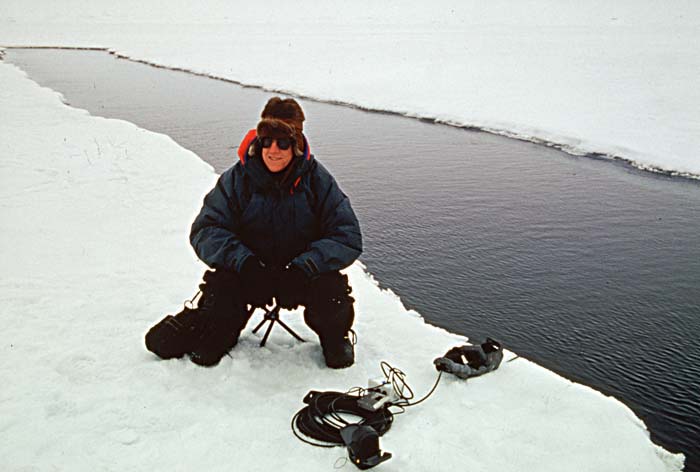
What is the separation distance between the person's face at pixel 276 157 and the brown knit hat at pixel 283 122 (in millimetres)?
59

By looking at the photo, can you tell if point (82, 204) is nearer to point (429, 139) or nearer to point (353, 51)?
point (429, 139)

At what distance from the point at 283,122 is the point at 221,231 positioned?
82cm

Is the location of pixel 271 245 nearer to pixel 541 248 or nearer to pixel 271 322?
pixel 271 322

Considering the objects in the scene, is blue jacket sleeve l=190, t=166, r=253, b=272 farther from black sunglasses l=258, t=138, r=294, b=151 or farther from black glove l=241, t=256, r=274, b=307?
black sunglasses l=258, t=138, r=294, b=151

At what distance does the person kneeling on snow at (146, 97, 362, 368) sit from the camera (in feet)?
11.6

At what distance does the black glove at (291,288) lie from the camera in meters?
3.64

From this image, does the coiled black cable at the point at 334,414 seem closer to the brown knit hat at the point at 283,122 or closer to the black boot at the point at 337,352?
the black boot at the point at 337,352

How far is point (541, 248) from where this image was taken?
716cm

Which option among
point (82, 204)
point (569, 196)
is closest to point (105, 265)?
point (82, 204)

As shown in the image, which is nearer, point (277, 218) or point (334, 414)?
point (334, 414)

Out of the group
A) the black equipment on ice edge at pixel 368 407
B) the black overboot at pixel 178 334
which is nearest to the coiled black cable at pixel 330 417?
the black equipment on ice edge at pixel 368 407

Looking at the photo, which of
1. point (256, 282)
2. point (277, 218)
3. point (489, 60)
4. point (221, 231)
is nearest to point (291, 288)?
point (256, 282)

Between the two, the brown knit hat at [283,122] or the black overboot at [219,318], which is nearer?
the brown knit hat at [283,122]

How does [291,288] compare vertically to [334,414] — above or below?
above
